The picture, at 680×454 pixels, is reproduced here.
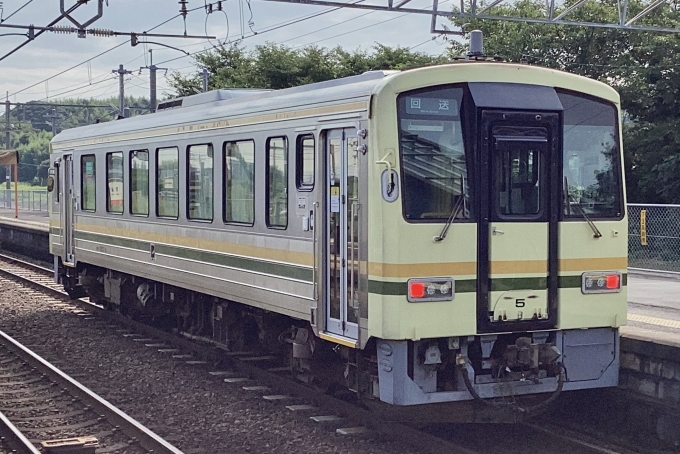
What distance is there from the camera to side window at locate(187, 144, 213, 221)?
446 inches

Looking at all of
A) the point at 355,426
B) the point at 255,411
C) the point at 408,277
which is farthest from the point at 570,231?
the point at 255,411

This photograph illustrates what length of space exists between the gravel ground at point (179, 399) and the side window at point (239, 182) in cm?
182

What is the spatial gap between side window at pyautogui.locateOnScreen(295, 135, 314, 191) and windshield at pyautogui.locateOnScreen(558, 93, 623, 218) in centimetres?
218

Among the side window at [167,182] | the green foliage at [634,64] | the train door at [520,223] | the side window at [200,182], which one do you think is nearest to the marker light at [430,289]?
the train door at [520,223]

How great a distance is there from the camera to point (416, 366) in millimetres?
7969

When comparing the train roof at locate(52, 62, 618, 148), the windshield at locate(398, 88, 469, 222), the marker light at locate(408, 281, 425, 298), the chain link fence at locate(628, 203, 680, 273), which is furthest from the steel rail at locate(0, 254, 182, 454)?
the chain link fence at locate(628, 203, 680, 273)

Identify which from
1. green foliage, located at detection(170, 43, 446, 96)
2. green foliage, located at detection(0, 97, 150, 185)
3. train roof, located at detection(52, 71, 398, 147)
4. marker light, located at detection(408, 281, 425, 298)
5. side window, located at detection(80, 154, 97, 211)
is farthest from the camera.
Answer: green foliage, located at detection(0, 97, 150, 185)

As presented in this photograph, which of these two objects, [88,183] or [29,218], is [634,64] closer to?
[88,183]

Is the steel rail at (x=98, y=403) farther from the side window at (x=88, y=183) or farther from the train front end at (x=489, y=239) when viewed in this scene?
the side window at (x=88, y=183)

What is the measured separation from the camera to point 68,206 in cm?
1694

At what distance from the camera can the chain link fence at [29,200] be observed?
184 ft

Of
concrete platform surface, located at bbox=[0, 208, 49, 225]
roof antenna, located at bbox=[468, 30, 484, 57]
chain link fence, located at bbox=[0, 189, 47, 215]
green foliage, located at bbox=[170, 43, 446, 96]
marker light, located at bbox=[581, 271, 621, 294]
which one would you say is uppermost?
green foliage, located at bbox=[170, 43, 446, 96]

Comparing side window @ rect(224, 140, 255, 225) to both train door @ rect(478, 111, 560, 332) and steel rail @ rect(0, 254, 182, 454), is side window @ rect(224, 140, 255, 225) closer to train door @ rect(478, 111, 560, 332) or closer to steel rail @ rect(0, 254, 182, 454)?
steel rail @ rect(0, 254, 182, 454)

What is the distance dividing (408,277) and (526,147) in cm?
152
